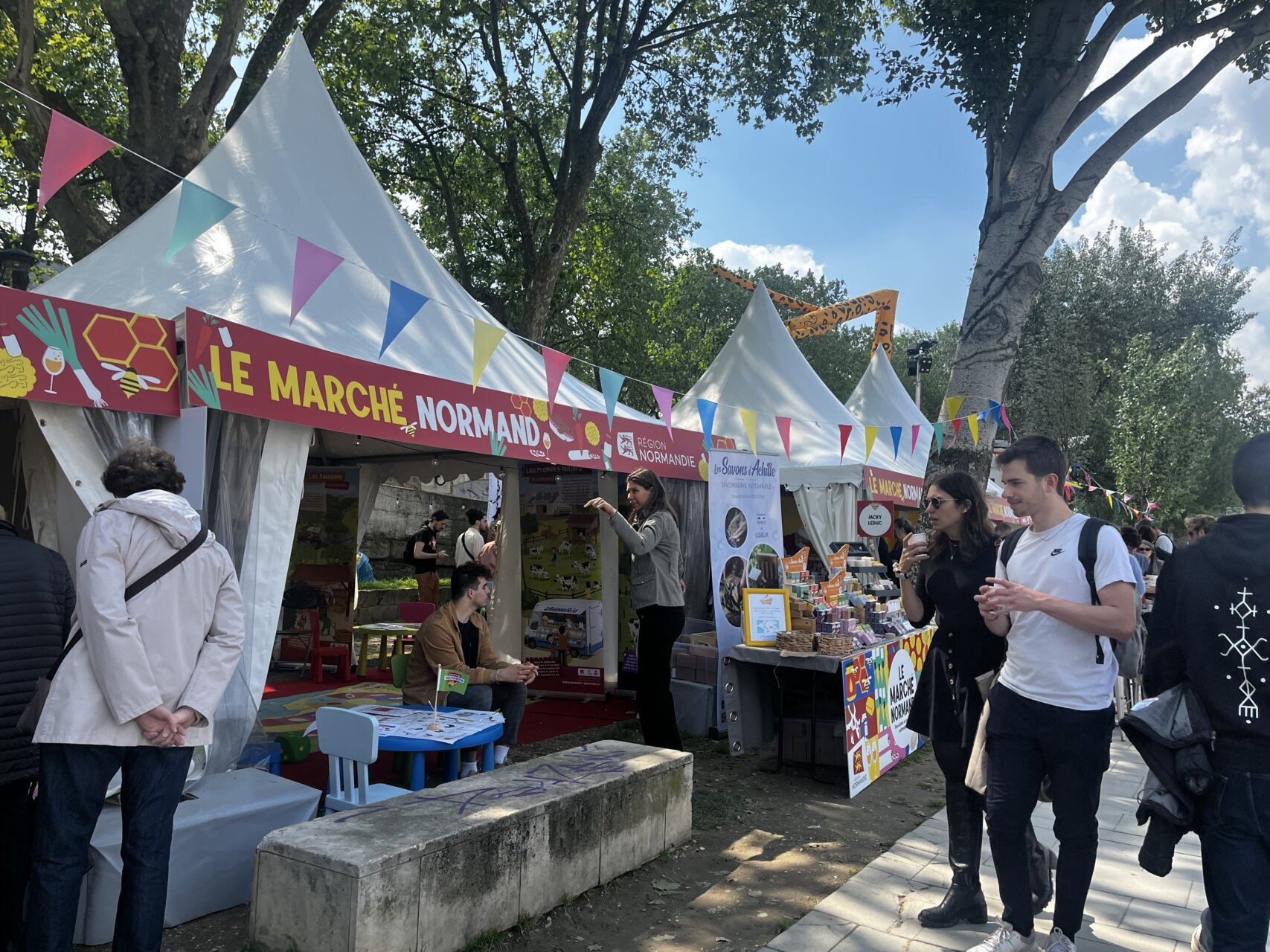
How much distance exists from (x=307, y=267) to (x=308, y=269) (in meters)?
0.02

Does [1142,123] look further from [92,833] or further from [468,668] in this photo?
[92,833]

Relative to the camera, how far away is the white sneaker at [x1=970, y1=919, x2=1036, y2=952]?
8.94 feet

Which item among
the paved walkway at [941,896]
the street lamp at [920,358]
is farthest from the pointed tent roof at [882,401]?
the paved walkway at [941,896]

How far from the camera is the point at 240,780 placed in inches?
143

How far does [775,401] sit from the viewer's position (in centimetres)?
1091

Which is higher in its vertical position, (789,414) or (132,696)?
(789,414)

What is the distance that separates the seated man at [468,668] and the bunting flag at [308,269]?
1783mm

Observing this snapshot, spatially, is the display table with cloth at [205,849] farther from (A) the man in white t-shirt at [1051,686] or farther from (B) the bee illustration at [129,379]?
(A) the man in white t-shirt at [1051,686]

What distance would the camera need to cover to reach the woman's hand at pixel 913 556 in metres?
3.35

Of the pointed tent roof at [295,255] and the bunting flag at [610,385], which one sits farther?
the bunting flag at [610,385]

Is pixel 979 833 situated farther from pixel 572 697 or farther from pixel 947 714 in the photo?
pixel 572 697

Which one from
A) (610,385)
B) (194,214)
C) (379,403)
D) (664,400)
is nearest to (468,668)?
(379,403)

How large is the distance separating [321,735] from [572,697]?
14.6 ft

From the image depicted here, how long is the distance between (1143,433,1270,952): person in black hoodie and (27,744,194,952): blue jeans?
2.92m
